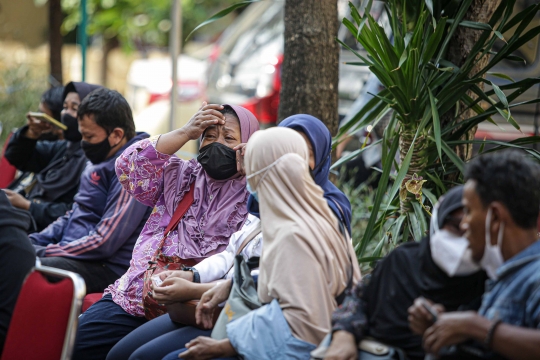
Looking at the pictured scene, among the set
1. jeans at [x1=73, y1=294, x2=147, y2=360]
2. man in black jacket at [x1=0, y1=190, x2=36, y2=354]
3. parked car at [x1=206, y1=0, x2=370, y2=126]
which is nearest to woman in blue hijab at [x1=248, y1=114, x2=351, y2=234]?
man in black jacket at [x1=0, y1=190, x2=36, y2=354]

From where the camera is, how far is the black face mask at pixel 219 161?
331cm

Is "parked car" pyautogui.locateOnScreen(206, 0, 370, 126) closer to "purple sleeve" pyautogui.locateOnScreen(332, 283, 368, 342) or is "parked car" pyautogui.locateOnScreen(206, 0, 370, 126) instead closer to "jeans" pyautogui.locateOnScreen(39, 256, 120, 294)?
"jeans" pyautogui.locateOnScreen(39, 256, 120, 294)

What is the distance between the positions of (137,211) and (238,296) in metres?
1.41

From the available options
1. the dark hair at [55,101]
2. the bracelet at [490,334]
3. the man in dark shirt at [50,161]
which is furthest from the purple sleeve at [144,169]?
the dark hair at [55,101]

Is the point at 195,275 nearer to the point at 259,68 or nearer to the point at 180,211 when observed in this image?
the point at 180,211

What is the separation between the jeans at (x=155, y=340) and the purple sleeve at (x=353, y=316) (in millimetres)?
739

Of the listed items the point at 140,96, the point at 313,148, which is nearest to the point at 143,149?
the point at 313,148

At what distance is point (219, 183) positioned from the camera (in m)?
3.42

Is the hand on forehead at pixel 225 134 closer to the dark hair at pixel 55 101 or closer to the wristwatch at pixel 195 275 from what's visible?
the wristwatch at pixel 195 275

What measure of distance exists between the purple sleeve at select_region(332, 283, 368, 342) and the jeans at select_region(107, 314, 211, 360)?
2.42 ft

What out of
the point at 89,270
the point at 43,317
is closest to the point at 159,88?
the point at 89,270

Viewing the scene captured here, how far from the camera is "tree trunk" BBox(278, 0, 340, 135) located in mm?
4344

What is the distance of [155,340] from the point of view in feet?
9.67

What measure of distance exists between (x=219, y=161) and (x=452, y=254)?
146cm
